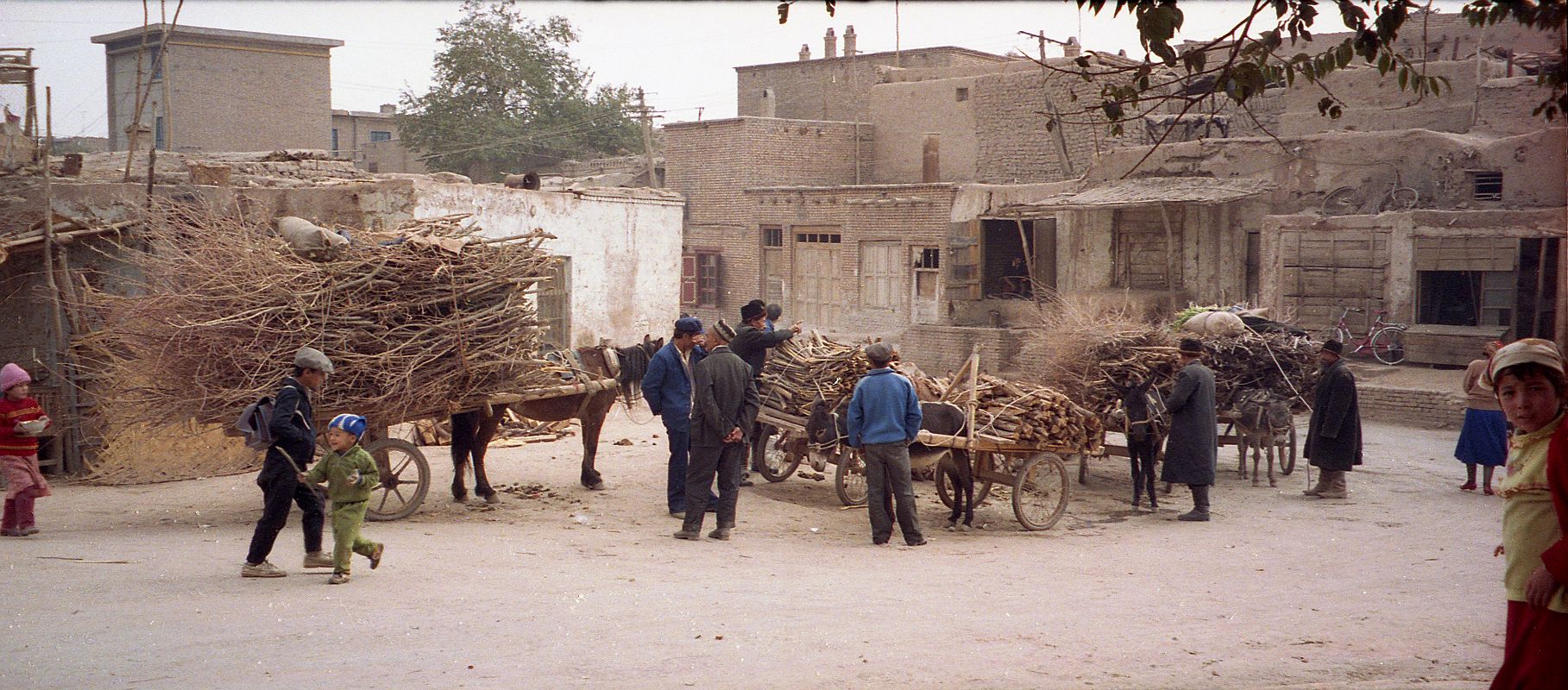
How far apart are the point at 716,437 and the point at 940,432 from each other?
1.81 metres

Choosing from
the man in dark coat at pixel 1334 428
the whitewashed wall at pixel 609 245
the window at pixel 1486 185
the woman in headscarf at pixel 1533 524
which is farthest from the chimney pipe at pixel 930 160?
the woman in headscarf at pixel 1533 524

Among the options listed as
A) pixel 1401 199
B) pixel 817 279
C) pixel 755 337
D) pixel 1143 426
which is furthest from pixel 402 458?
pixel 817 279

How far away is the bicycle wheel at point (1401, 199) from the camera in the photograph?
18.5 meters

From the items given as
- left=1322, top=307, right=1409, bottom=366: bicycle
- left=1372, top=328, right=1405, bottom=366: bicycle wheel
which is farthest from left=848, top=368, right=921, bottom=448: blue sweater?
left=1372, top=328, right=1405, bottom=366: bicycle wheel

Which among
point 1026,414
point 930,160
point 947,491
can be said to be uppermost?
point 930,160

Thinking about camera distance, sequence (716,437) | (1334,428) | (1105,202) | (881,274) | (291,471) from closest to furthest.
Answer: (291,471), (716,437), (1334,428), (1105,202), (881,274)

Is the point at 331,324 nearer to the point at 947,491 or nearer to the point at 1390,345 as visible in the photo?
the point at 947,491

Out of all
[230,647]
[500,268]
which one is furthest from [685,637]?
[500,268]

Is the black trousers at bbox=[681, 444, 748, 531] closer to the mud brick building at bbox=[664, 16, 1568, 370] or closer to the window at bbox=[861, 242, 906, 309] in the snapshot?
the mud brick building at bbox=[664, 16, 1568, 370]

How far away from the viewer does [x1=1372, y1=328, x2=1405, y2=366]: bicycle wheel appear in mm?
18344

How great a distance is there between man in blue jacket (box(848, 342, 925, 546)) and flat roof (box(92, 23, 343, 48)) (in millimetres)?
26399

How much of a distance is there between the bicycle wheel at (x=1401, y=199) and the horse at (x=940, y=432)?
39.9ft

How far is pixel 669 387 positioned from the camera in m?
9.62

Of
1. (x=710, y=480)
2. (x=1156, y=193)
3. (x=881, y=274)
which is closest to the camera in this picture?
(x=710, y=480)
